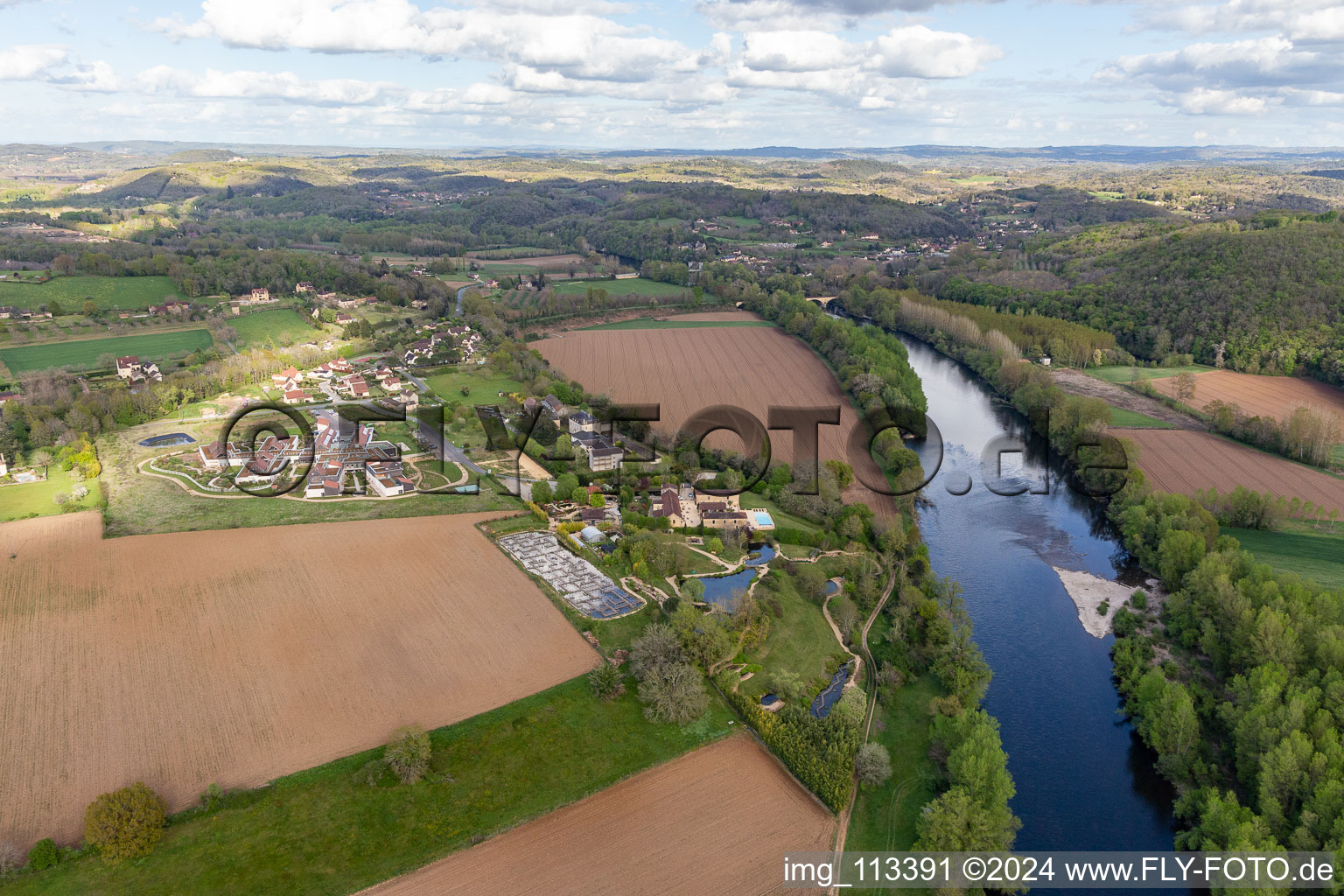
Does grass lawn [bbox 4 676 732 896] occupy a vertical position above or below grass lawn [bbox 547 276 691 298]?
below

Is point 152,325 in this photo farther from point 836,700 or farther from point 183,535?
point 836,700

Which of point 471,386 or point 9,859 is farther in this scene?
point 471,386

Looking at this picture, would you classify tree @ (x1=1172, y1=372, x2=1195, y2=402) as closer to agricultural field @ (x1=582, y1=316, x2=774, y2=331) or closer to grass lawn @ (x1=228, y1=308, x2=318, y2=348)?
agricultural field @ (x1=582, y1=316, x2=774, y2=331)

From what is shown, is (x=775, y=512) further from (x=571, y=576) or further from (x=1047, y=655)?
(x=1047, y=655)

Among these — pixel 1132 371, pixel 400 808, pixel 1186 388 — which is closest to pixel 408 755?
pixel 400 808

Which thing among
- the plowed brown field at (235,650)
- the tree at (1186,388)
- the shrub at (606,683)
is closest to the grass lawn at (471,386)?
the plowed brown field at (235,650)

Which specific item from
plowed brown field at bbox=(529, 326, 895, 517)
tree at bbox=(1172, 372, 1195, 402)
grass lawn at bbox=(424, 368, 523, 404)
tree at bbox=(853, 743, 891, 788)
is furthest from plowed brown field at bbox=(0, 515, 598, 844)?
tree at bbox=(1172, 372, 1195, 402)

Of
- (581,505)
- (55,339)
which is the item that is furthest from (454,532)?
(55,339)
